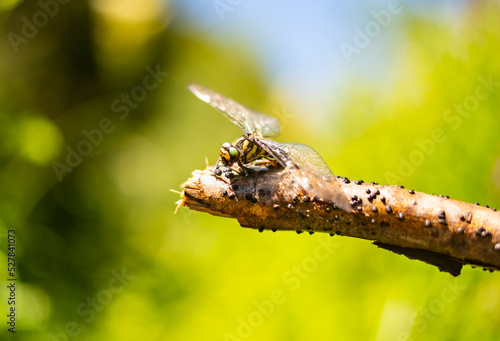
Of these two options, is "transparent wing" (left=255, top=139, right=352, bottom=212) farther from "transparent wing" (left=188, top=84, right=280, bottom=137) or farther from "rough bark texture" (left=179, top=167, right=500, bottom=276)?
"transparent wing" (left=188, top=84, right=280, bottom=137)

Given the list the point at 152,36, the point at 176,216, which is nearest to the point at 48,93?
the point at 152,36

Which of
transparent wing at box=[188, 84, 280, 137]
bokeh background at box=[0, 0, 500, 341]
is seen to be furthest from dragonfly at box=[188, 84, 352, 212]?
bokeh background at box=[0, 0, 500, 341]

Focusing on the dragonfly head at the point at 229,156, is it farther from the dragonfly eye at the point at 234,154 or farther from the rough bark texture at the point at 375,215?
the rough bark texture at the point at 375,215

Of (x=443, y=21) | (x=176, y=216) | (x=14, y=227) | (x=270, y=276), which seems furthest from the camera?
(x=176, y=216)

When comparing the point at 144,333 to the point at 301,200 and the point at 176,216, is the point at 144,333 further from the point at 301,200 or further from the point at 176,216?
the point at 301,200

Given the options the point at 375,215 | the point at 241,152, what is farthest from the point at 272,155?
the point at 375,215

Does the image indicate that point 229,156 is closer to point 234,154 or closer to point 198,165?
point 234,154

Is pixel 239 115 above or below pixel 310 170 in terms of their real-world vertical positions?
above
